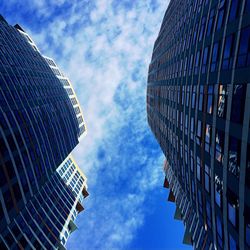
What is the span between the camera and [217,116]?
27.9 meters

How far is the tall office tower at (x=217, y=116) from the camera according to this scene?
22.2 metres

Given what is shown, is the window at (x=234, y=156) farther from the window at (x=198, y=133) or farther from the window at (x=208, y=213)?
the window at (x=208, y=213)

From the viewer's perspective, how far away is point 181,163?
4916 centimetres

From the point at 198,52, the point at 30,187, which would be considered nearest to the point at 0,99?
the point at 30,187

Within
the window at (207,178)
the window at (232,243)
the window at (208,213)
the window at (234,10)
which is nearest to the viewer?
the window at (234,10)

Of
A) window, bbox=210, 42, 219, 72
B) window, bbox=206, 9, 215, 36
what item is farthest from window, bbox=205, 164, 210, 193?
window, bbox=206, 9, 215, 36

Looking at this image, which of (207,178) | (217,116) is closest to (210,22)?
(217,116)

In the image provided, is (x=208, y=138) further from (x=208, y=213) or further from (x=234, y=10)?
(x=234, y=10)

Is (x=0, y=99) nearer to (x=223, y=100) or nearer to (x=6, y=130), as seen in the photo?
(x=6, y=130)

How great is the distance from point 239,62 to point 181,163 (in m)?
29.2

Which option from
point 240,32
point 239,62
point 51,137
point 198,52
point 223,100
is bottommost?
point 51,137

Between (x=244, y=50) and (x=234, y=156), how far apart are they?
29.0ft

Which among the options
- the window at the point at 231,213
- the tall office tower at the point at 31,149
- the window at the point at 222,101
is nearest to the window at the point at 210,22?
the window at the point at 222,101

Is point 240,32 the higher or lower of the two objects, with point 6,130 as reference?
higher
